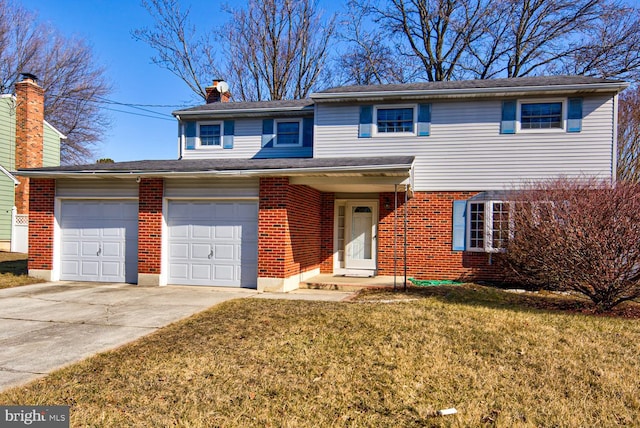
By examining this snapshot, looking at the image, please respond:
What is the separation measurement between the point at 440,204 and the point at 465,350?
24.1 feet

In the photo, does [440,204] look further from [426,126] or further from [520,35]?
[520,35]

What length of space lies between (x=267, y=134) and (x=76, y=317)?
9.39 m

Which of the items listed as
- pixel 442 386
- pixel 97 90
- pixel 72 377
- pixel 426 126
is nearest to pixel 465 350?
pixel 442 386

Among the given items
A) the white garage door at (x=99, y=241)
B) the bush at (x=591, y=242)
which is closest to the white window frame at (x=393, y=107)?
the bush at (x=591, y=242)

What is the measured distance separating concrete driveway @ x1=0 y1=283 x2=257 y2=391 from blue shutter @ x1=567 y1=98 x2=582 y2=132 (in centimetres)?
961

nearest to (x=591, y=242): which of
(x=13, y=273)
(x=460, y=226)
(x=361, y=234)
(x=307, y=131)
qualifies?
(x=460, y=226)

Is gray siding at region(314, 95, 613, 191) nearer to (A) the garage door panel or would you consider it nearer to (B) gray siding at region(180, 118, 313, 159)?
(B) gray siding at region(180, 118, 313, 159)

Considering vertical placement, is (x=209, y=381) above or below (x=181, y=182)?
below

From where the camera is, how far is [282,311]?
24.2 ft

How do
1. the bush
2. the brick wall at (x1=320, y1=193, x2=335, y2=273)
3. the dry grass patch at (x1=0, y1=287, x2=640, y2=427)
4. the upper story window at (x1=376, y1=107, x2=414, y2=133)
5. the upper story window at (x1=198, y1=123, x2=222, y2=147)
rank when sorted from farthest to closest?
the upper story window at (x1=198, y1=123, x2=222, y2=147)
the brick wall at (x1=320, y1=193, x2=335, y2=273)
the upper story window at (x1=376, y1=107, x2=414, y2=133)
the bush
the dry grass patch at (x1=0, y1=287, x2=640, y2=427)

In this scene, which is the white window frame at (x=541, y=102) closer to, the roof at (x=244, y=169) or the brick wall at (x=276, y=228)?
the roof at (x=244, y=169)

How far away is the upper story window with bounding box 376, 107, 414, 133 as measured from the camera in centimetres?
1256

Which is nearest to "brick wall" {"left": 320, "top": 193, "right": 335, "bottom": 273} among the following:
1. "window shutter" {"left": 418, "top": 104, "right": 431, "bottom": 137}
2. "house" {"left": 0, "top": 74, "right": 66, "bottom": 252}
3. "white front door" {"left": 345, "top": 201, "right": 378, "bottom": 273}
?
"white front door" {"left": 345, "top": 201, "right": 378, "bottom": 273}

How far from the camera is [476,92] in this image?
39.1 ft
